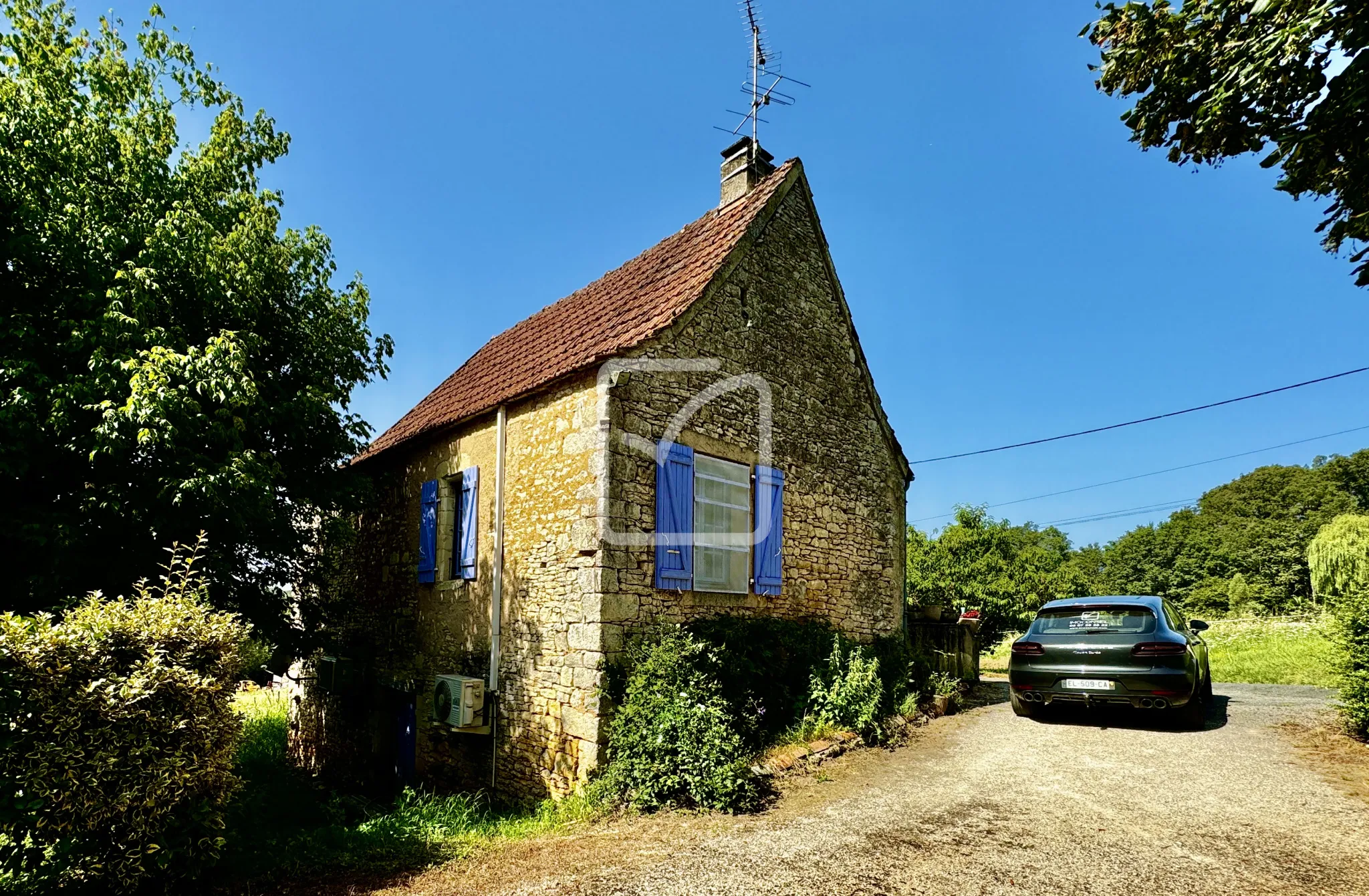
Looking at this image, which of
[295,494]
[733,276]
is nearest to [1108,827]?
[733,276]

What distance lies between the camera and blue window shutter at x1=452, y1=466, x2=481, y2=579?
949 centimetres

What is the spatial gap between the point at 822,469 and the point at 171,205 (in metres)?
8.71

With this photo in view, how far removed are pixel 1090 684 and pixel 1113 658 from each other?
41 cm

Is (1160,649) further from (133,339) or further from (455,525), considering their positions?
(133,339)

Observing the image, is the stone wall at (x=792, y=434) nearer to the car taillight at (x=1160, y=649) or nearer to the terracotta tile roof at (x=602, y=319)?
the terracotta tile roof at (x=602, y=319)

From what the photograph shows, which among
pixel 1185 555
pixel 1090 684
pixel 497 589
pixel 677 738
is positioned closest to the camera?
pixel 677 738

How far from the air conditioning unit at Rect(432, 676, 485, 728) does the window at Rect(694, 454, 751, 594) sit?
2.90 metres

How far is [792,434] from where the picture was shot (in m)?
10.1

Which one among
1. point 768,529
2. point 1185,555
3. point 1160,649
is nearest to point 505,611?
point 768,529

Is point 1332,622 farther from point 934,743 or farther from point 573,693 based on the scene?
point 573,693

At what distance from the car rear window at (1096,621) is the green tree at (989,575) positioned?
7.75 m

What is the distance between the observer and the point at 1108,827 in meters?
5.34

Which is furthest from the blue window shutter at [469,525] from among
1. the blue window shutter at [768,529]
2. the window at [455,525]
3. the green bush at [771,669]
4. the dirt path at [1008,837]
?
the dirt path at [1008,837]

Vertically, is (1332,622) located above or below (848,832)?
above
